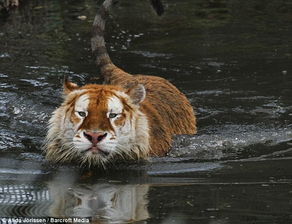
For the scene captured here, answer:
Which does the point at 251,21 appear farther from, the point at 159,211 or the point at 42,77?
the point at 159,211

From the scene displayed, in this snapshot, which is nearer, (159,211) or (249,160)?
(159,211)

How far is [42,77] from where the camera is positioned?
1064 cm

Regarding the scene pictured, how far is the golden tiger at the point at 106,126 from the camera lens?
6520 millimetres

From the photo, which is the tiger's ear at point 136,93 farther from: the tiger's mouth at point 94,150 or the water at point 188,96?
the tiger's mouth at point 94,150

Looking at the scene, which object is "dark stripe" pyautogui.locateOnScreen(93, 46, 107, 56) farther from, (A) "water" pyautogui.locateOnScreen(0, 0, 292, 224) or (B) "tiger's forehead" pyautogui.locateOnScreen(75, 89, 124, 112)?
(B) "tiger's forehead" pyautogui.locateOnScreen(75, 89, 124, 112)

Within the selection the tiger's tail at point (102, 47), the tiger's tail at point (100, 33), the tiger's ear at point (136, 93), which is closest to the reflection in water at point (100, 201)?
the tiger's ear at point (136, 93)

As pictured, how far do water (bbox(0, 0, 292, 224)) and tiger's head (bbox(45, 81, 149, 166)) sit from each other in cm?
20

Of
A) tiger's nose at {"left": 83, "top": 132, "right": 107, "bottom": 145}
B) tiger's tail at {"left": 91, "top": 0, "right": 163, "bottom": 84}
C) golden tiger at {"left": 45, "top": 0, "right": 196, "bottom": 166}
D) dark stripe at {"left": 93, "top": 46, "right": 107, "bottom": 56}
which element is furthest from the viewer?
dark stripe at {"left": 93, "top": 46, "right": 107, "bottom": 56}

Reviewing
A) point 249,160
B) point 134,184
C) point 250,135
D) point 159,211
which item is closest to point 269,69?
point 250,135

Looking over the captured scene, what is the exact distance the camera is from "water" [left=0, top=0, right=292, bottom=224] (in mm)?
5793

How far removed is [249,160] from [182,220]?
2.33m

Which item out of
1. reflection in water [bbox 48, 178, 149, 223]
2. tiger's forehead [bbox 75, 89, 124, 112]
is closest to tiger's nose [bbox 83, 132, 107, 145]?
tiger's forehead [bbox 75, 89, 124, 112]

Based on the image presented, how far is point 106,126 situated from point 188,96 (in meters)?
3.65

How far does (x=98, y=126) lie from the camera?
6.48 meters
